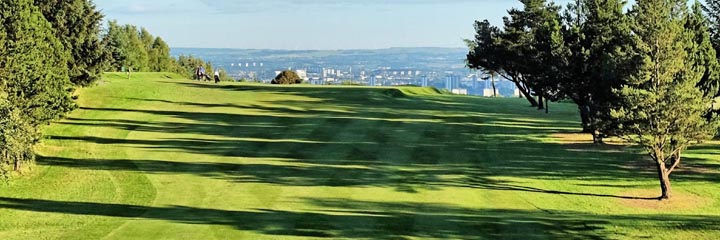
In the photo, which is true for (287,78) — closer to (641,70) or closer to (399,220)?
(641,70)

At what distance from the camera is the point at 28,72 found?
2948 cm

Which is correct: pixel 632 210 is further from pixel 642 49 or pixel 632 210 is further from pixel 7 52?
pixel 7 52

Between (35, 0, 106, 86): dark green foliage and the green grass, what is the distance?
3276mm

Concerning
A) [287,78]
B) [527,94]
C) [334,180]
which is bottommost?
[334,180]

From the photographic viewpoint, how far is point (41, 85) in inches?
1180

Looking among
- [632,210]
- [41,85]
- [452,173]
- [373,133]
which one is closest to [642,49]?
[632,210]

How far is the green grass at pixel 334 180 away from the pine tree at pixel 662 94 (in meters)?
2.29

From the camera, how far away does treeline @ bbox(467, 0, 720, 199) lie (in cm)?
2467

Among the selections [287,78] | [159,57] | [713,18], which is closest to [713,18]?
[713,18]

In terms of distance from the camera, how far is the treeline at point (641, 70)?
971 inches

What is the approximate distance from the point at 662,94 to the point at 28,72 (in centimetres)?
2549

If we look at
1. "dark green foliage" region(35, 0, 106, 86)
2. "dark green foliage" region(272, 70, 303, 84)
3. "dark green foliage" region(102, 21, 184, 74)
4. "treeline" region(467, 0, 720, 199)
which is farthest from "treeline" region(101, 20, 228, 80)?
"treeline" region(467, 0, 720, 199)

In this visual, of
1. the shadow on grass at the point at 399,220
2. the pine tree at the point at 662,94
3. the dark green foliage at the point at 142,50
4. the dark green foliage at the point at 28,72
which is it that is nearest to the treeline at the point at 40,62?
the dark green foliage at the point at 28,72

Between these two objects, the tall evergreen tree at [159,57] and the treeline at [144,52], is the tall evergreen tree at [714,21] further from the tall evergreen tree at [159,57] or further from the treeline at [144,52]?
the tall evergreen tree at [159,57]
